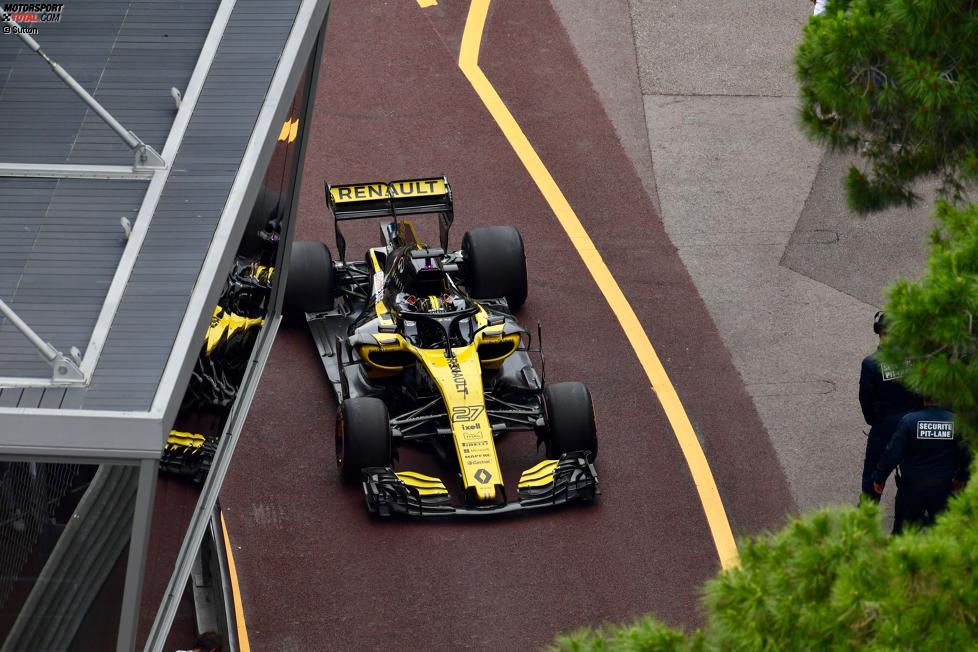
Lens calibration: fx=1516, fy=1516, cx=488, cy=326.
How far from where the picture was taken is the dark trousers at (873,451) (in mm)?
11633

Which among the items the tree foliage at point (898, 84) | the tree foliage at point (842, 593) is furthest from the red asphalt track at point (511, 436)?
the tree foliage at point (842, 593)

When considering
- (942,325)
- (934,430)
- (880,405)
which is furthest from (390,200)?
(942,325)

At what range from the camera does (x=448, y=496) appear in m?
11.6

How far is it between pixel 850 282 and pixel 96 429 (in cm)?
980

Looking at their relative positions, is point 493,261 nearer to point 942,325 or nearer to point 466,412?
point 466,412

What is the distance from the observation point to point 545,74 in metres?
17.8

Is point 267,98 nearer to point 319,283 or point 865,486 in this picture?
point 319,283

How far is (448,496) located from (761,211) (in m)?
5.96

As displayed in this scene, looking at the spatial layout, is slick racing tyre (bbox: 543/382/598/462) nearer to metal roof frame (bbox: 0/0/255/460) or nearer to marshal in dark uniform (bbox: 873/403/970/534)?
marshal in dark uniform (bbox: 873/403/970/534)

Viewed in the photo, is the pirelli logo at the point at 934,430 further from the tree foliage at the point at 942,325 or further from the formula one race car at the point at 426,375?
the tree foliage at the point at 942,325

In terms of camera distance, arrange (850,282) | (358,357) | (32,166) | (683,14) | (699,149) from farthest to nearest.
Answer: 1. (683,14)
2. (699,149)
3. (850,282)
4. (358,357)
5. (32,166)

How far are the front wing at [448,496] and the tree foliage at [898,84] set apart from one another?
3.93m

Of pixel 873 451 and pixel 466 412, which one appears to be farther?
pixel 873 451

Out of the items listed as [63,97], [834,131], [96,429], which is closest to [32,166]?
[63,97]
